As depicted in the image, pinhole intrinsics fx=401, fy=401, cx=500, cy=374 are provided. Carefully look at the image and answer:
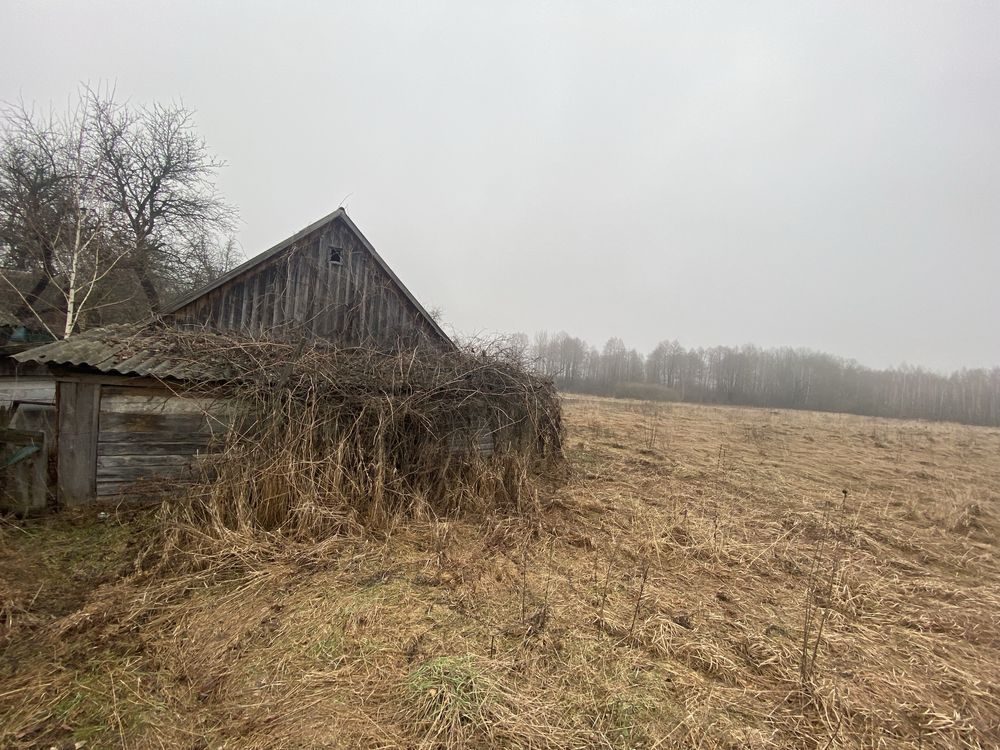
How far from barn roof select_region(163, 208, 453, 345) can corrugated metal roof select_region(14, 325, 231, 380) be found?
1.94 metres

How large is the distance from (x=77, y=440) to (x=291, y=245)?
588 centimetres

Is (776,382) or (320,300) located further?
(776,382)

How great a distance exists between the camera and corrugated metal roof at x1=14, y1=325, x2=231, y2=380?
559 centimetres

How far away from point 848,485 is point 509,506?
876cm

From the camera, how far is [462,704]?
241 centimetres

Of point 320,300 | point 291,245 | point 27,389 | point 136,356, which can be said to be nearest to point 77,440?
point 136,356

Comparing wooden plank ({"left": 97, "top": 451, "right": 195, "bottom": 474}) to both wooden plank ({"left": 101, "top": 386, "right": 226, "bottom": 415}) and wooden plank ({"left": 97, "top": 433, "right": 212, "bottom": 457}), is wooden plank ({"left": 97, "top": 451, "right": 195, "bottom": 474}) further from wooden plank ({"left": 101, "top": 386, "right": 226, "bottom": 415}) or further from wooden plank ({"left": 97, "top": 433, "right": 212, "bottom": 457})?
wooden plank ({"left": 101, "top": 386, "right": 226, "bottom": 415})

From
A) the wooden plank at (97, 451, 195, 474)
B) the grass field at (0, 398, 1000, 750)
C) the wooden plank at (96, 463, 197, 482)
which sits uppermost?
the wooden plank at (97, 451, 195, 474)

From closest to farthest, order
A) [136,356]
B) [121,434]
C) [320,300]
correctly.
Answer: [121,434], [136,356], [320,300]

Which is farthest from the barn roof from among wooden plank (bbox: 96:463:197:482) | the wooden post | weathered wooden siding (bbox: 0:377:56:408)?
weathered wooden siding (bbox: 0:377:56:408)

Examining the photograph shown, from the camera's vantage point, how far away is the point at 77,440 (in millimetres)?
5578

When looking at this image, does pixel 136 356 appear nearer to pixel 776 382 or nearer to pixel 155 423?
pixel 155 423

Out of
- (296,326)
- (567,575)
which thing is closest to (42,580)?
(567,575)

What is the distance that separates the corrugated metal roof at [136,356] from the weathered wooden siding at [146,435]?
370 millimetres
